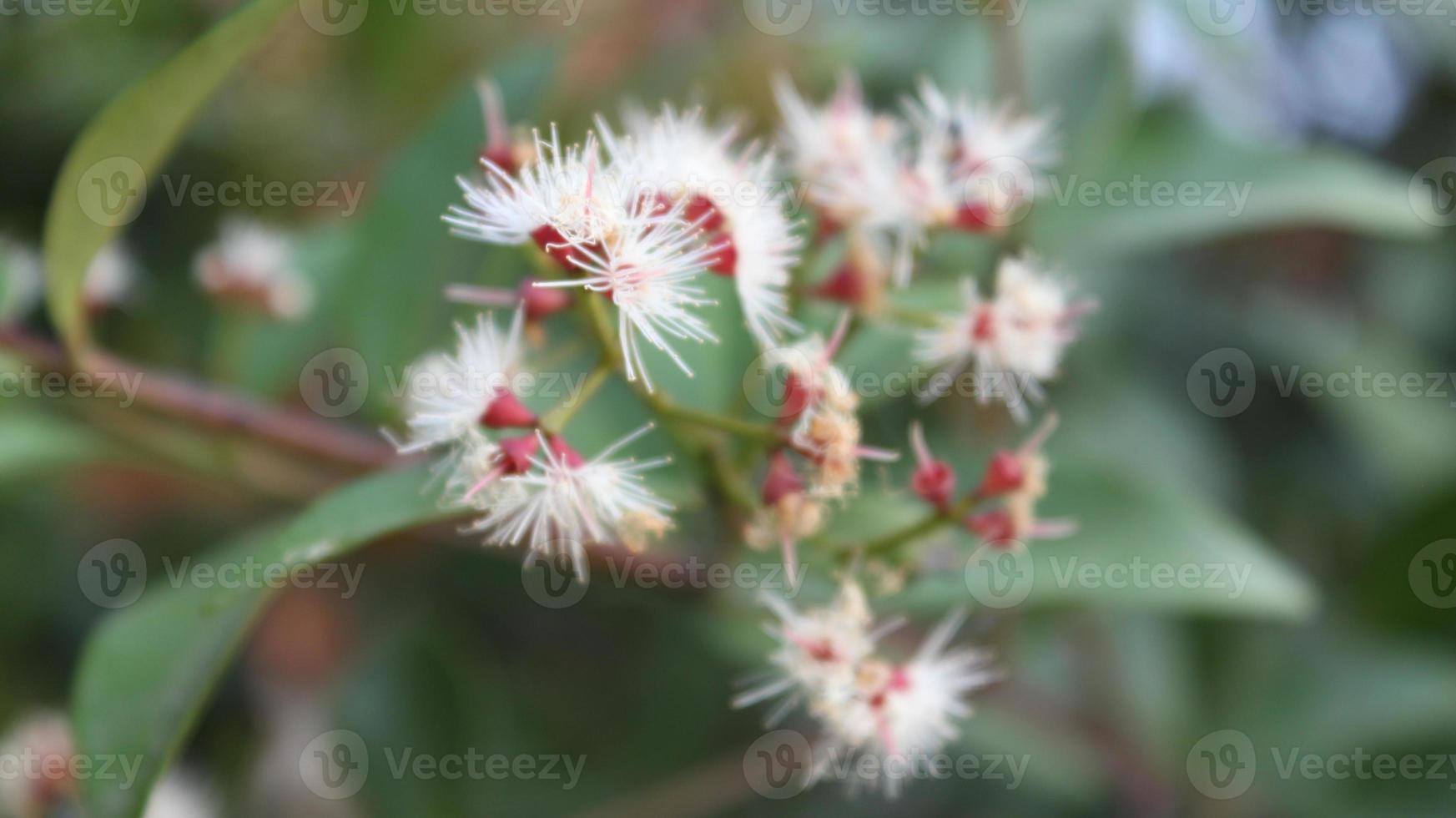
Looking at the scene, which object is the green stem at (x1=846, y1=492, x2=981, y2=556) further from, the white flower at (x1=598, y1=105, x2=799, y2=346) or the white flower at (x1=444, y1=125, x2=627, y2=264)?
the white flower at (x1=444, y1=125, x2=627, y2=264)

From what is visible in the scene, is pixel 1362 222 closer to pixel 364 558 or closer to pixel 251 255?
pixel 251 255

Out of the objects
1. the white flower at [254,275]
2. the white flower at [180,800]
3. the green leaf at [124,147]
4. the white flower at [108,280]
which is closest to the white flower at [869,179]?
the green leaf at [124,147]

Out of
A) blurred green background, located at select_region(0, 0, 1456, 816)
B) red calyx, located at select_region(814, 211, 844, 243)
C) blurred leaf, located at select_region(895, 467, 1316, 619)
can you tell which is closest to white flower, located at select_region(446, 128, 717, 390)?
red calyx, located at select_region(814, 211, 844, 243)

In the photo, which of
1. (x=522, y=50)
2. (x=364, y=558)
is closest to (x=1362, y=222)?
(x=522, y=50)

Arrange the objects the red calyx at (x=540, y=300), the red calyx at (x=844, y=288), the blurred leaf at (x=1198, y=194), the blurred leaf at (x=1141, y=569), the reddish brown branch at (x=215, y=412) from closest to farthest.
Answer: the red calyx at (x=540, y=300) < the red calyx at (x=844, y=288) < the blurred leaf at (x=1141, y=569) < the reddish brown branch at (x=215, y=412) < the blurred leaf at (x=1198, y=194)

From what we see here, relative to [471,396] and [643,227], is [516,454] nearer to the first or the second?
[471,396]

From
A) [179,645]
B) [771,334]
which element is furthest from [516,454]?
[179,645]

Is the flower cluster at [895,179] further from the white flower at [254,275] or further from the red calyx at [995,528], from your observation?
the white flower at [254,275]
